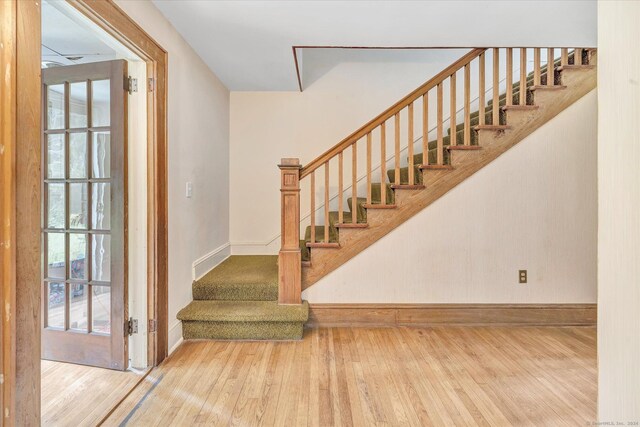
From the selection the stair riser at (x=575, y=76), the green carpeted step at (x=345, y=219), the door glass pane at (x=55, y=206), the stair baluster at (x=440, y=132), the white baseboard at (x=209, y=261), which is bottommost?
the white baseboard at (x=209, y=261)

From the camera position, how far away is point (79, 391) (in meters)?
1.83

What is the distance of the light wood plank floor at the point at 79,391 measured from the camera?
1628mm

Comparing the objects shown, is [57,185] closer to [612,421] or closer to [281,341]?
[281,341]

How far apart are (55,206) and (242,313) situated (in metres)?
1.39

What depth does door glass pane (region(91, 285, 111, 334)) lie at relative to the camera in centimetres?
207

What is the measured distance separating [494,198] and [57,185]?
10.3 ft

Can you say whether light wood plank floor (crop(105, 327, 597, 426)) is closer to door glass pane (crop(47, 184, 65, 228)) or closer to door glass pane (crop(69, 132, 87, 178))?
door glass pane (crop(47, 184, 65, 228))

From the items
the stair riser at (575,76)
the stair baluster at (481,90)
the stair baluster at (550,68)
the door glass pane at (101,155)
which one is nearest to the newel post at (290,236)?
the door glass pane at (101,155)

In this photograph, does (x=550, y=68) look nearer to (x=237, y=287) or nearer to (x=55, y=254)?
(x=237, y=287)

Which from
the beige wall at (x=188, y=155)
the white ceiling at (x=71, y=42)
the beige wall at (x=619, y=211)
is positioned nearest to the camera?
the beige wall at (x=619, y=211)

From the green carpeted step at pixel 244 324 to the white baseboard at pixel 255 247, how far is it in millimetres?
1359

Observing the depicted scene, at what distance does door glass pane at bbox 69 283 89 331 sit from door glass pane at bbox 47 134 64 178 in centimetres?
71

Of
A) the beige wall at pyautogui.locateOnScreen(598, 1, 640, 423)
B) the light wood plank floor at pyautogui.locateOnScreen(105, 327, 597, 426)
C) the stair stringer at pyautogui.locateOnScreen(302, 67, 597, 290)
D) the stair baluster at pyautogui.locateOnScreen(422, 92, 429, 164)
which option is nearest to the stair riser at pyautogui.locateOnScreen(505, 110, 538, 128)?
the stair stringer at pyautogui.locateOnScreen(302, 67, 597, 290)

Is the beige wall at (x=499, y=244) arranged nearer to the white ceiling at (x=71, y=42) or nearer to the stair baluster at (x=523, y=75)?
the stair baluster at (x=523, y=75)
